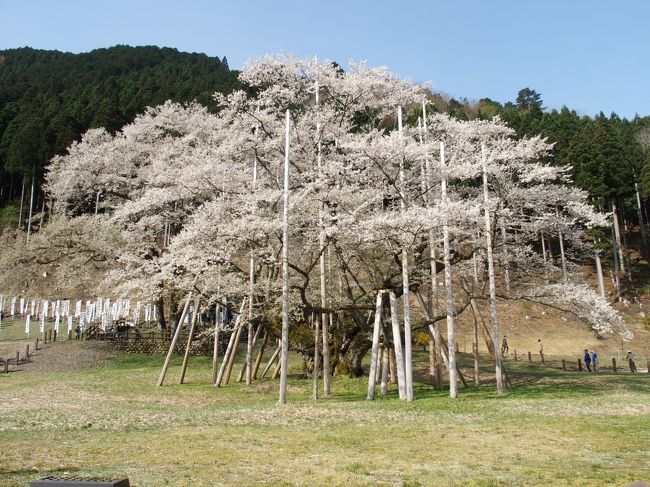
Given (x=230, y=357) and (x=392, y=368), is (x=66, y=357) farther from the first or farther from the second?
(x=392, y=368)

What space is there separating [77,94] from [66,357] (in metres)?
53.2

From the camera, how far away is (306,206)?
62.7 feet

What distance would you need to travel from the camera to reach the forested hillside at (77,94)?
58656 mm

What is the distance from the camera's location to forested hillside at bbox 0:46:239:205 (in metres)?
58.7

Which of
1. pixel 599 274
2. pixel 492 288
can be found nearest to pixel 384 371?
pixel 492 288

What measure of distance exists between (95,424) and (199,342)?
62.5 ft

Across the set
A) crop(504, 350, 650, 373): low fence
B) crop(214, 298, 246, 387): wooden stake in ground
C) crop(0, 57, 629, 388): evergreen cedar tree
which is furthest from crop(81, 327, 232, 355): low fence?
crop(504, 350, 650, 373): low fence

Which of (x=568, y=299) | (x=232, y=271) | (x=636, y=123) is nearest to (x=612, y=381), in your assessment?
(x=568, y=299)

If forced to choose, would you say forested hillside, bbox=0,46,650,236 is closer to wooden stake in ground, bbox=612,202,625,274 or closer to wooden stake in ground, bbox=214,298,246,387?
wooden stake in ground, bbox=612,202,625,274

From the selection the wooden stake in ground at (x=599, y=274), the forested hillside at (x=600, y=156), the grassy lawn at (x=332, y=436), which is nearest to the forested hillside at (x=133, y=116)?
the forested hillside at (x=600, y=156)

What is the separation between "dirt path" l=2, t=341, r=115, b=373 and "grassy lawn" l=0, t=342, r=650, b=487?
7435 mm

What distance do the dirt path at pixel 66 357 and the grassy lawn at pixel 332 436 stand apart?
744cm

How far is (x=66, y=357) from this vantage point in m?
28.3

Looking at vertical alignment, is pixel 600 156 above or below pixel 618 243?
above
